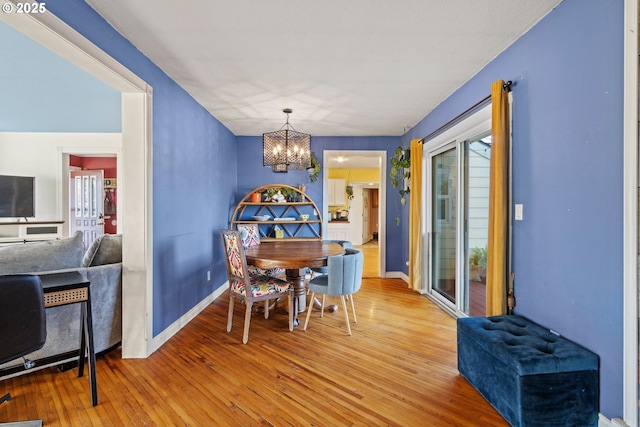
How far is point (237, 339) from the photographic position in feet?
8.66

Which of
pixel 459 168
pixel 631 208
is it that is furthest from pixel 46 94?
pixel 631 208

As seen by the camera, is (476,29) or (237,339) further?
(237,339)

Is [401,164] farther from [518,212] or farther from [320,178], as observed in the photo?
[518,212]

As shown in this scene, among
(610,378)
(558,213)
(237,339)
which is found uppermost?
(558,213)

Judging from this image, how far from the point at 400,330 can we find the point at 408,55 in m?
2.54

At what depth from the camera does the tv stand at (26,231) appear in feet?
14.8

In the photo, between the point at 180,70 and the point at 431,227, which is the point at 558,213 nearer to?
the point at 431,227

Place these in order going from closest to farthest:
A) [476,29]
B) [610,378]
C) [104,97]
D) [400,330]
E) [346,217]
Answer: [610,378]
[476,29]
[400,330]
[104,97]
[346,217]

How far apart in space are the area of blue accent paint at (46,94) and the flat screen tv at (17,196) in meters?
0.87

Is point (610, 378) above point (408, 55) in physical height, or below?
below

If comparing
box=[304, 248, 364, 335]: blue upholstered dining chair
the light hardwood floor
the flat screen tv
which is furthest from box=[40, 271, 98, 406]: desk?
the flat screen tv

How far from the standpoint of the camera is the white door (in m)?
5.60

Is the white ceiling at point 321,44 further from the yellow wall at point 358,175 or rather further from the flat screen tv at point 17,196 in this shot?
the yellow wall at point 358,175

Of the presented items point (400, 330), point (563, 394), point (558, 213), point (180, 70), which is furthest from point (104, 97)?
point (563, 394)
